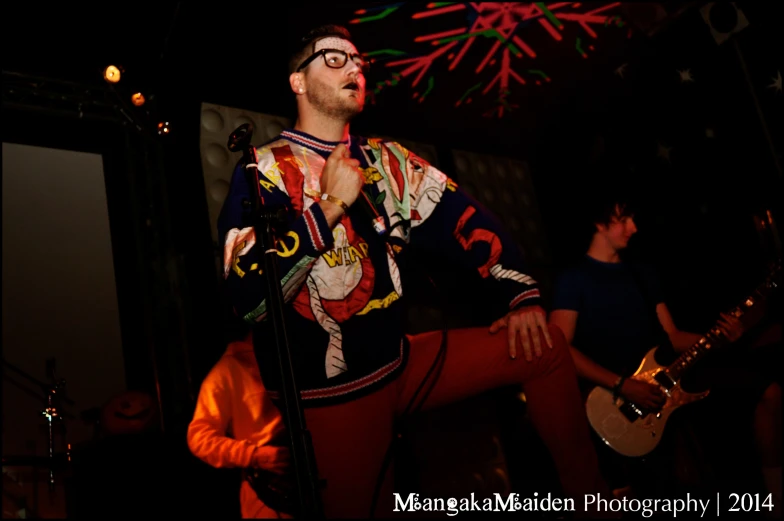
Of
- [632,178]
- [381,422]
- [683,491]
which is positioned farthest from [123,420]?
[632,178]

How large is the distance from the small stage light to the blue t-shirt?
2.51 metres

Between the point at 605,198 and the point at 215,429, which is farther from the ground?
the point at 605,198

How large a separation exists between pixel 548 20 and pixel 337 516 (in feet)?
10.7

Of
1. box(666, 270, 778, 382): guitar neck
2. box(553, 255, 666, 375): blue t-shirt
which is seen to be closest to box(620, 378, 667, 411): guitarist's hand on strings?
box(666, 270, 778, 382): guitar neck

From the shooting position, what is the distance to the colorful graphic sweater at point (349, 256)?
1.71 metres

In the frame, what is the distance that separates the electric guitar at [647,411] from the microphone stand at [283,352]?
6.75 ft

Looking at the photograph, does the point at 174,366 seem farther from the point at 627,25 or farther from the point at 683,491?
the point at 627,25

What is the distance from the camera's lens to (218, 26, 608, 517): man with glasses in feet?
5.66

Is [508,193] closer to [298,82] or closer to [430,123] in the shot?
[430,123]

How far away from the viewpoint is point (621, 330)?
3.36m

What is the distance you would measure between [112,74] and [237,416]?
68.3 inches

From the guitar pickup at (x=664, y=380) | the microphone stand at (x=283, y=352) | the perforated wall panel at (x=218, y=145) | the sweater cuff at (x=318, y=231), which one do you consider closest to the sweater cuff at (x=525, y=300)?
the sweater cuff at (x=318, y=231)

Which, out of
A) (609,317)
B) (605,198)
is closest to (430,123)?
(605,198)

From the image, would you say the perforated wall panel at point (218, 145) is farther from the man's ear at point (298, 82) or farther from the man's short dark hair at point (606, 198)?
the man's short dark hair at point (606, 198)
